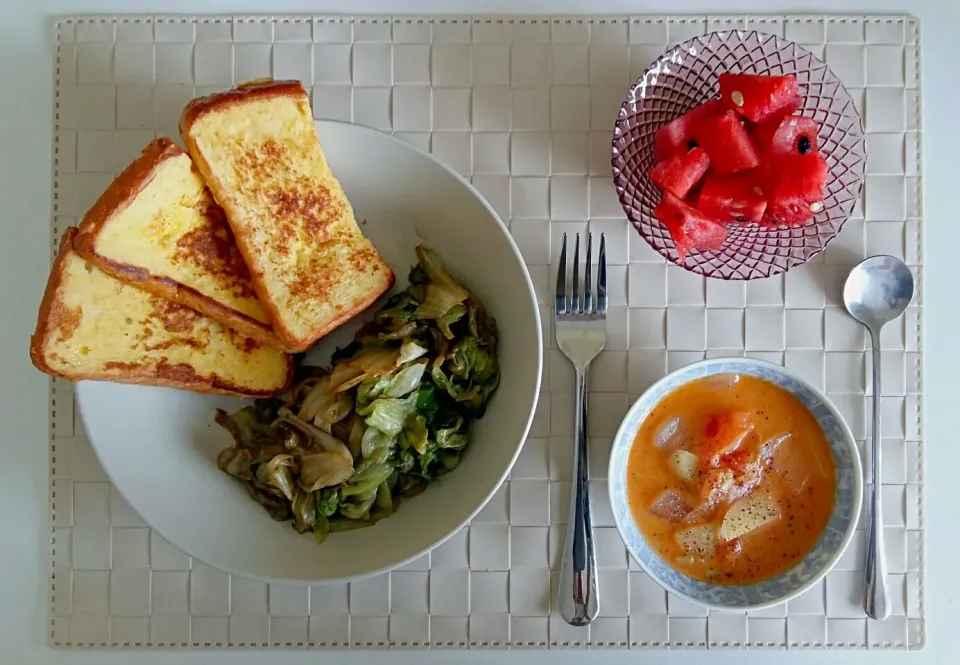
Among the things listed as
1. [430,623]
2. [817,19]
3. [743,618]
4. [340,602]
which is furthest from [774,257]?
[340,602]

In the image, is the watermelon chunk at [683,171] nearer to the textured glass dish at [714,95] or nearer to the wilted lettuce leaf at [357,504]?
the textured glass dish at [714,95]

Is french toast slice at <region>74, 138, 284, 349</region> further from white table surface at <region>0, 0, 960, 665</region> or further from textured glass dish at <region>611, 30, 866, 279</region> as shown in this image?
textured glass dish at <region>611, 30, 866, 279</region>

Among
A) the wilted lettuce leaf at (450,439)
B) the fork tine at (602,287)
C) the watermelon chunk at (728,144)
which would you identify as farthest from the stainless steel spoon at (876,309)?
the wilted lettuce leaf at (450,439)

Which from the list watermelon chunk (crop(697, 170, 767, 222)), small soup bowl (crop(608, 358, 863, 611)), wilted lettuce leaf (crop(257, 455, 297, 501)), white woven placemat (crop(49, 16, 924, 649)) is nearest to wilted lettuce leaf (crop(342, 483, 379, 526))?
wilted lettuce leaf (crop(257, 455, 297, 501))

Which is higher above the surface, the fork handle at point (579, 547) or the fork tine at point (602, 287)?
the fork tine at point (602, 287)

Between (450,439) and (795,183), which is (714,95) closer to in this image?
(795,183)

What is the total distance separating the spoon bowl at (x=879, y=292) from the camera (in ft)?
5.28

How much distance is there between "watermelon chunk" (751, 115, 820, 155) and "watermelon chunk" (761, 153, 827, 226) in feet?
0.06

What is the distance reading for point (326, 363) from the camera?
158 centimetres

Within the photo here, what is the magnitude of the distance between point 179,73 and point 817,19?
1366 mm

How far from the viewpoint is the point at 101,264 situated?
138 centimetres

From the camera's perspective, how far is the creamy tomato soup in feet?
4.95

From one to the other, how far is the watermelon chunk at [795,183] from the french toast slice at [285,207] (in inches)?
29.2

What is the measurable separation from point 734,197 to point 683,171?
0.11m
